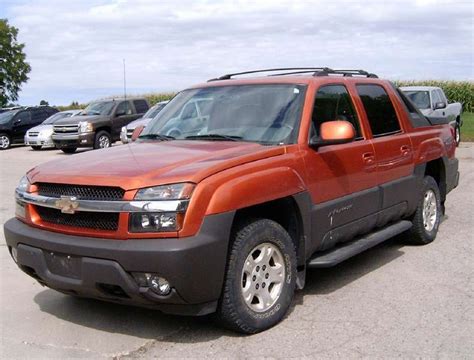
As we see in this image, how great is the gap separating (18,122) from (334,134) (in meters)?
23.5

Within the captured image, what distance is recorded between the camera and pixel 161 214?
12.1ft

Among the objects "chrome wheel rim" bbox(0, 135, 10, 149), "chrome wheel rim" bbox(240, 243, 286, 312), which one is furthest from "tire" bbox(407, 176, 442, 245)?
"chrome wheel rim" bbox(0, 135, 10, 149)

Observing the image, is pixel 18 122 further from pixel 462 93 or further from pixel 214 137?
pixel 462 93

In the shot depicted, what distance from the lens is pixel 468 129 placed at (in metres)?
24.9

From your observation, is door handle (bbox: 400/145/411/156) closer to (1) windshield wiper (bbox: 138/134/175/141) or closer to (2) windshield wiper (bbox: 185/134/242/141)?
(2) windshield wiper (bbox: 185/134/242/141)

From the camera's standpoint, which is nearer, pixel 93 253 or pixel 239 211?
pixel 93 253

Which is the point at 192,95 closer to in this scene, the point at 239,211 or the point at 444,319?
the point at 239,211

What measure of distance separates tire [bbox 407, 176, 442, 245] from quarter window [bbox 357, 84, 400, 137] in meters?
0.91

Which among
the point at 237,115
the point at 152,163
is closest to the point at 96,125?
the point at 237,115

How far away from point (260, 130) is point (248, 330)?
161 cm

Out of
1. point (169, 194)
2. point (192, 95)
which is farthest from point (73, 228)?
point (192, 95)

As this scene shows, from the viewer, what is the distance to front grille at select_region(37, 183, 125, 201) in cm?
383

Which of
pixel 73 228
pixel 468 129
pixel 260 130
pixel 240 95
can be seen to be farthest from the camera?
pixel 468 129

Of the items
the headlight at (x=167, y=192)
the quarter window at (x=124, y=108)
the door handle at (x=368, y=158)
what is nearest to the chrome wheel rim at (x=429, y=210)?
the door handle at (x=368, y=158)
